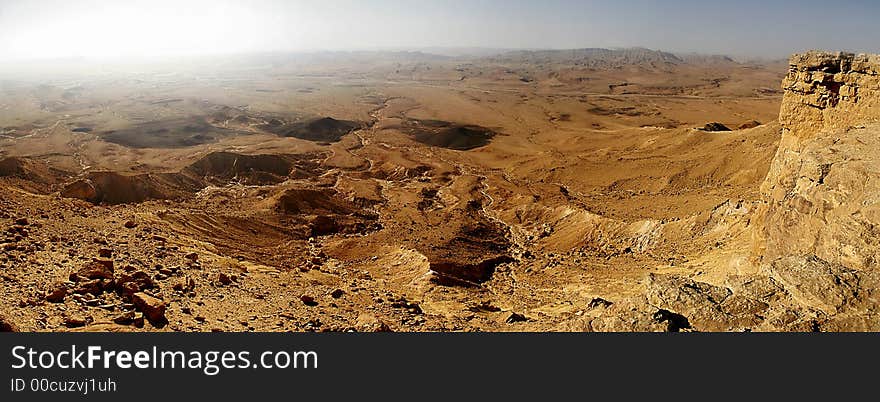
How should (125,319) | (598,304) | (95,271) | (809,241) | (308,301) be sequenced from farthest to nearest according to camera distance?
(308,301), (95,271), (598,304), (809,241), (125,319)

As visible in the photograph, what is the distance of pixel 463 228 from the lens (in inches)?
722

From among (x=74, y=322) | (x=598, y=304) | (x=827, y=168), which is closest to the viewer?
(x=74, y=322)

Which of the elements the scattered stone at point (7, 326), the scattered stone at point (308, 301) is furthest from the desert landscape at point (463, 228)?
the scattered stone at point (7, 326)

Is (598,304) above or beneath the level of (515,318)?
above

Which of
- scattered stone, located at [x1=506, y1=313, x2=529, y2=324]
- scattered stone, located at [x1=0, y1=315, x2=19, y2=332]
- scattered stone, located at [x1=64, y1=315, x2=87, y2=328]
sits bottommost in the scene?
scattered stone, located at [x1=506, y1=313, x2=529, y2=324]

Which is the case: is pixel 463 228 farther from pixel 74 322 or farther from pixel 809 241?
pixel 74 322

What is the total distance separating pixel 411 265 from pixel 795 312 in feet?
34.6

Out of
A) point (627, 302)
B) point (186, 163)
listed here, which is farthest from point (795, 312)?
point (186, 163)

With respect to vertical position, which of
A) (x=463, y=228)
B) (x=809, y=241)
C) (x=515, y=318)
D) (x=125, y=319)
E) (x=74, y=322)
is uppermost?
(x=809, y=241)

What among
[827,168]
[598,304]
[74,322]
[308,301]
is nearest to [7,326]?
[74,322]

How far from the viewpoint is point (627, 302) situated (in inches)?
232

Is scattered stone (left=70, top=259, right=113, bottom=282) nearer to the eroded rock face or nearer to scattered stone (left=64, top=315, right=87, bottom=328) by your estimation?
scattered stone (left=64, top=315, right=87, bottom=328)

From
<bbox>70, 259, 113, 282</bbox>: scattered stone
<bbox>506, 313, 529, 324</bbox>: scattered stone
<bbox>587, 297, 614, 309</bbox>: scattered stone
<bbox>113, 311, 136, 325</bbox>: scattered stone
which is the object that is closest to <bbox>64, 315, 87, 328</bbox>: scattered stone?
<bbox>113, 311, 136, 325</bbox>: scattered stone

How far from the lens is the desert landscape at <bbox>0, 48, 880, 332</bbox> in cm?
634
